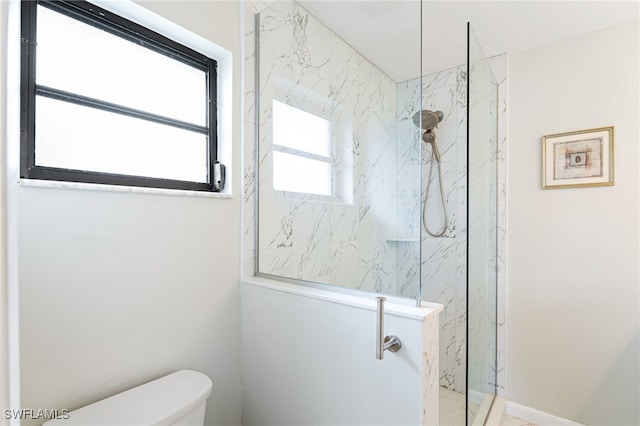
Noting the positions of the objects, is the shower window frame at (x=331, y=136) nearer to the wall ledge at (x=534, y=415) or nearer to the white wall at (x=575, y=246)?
the white wall at (x=575, y=246)

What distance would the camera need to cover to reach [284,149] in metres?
1.68

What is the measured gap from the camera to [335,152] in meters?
1.84

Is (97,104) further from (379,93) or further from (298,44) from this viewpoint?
(379,93)

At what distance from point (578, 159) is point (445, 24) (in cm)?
109

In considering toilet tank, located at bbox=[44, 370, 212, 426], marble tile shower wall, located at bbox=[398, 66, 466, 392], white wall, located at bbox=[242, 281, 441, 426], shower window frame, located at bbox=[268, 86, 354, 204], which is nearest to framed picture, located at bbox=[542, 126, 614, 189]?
marble tile shower wall, located at bbox=[398, 66, 466, 392]

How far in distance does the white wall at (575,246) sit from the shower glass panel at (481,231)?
0.38 ft

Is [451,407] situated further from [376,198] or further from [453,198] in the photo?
[453,198]

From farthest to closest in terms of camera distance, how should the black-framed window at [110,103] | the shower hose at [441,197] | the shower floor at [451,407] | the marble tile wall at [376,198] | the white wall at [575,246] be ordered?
the shower hose at [441,197], the white wall at [575,246], the marble tile wall at [376,198], the shower floor at [451,407], the black-framed window at [110,103]

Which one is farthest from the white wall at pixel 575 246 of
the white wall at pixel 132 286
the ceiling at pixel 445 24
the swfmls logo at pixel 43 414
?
the swfmls logo at pixel 43 414

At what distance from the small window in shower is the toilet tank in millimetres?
936

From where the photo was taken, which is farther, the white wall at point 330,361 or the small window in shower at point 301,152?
the small window in shower at point 301,152

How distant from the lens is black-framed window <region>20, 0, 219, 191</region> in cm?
107

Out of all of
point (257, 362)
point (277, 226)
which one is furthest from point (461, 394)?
point (277, 226)

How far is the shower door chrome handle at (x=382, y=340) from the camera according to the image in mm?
1010
